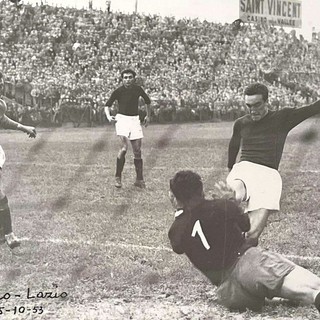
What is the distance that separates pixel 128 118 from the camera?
12.0 ft

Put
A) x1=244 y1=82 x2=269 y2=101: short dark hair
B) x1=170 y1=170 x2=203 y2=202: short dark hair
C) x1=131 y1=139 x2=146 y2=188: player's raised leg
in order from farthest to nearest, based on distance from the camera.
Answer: x1=131 y1=139 x2=146 y2=188: player's raised leg → x1=244 y1=82 x2=269 y2=101: short dark hair → x1=170 y1=170 x2=203 y2=202: short dark hair

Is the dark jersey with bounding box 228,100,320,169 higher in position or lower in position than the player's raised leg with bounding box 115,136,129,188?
higher

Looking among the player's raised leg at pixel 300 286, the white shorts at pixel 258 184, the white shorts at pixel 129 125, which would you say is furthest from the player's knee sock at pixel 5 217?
the player's raised leg at pixel 300 286

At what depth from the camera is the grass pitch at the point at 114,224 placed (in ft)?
8.43

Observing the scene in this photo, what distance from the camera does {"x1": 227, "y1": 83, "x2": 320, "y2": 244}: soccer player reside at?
9.22 ft

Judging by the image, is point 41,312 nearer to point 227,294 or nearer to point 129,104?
point 227,294

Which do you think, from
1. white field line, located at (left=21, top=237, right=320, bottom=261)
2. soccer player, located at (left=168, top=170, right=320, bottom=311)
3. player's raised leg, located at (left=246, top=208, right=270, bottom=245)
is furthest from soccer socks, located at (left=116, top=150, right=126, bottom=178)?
soccer player, located at (left=168, top=170, right=320, bottom=311)

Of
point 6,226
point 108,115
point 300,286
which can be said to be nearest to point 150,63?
point 108,115

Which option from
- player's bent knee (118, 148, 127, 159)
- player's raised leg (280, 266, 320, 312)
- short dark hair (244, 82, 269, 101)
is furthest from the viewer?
player's bent knee (118, 148, 127, 159)

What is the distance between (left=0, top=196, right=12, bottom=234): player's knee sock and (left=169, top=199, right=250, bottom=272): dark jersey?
0.95 metres

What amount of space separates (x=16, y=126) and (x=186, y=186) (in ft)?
3.30

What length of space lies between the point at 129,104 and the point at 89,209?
0.63 meters

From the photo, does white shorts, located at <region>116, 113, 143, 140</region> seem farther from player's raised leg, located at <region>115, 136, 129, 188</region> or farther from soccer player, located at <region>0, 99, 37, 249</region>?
soccer player, located at <region>0, 99, 37, 249</region>

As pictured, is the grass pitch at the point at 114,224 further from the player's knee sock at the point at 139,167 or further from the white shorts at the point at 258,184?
the white shorts at the point at 258,184
